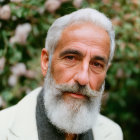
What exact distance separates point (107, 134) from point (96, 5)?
4.46 ft

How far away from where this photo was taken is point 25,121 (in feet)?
8.13

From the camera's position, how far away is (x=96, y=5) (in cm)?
342

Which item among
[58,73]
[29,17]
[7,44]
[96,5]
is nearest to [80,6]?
[96,5]

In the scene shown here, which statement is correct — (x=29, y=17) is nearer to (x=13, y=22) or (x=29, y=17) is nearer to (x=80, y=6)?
(x=13, y=22)

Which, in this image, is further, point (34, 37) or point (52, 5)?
point (34, 37)

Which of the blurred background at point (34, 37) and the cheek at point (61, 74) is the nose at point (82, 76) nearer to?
the cheek at point (61, 74)

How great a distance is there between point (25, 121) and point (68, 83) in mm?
460

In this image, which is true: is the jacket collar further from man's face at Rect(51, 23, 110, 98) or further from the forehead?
the forehead

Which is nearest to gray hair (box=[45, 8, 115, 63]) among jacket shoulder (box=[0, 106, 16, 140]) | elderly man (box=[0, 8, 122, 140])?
elderly man (box=[0, 8, 122, 140])

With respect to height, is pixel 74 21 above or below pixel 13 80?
above

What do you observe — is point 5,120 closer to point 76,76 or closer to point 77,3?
point 76,76

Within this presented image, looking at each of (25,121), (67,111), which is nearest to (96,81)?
(67,111)

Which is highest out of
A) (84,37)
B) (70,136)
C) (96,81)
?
(84,37)

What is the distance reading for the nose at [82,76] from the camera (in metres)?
2.30
